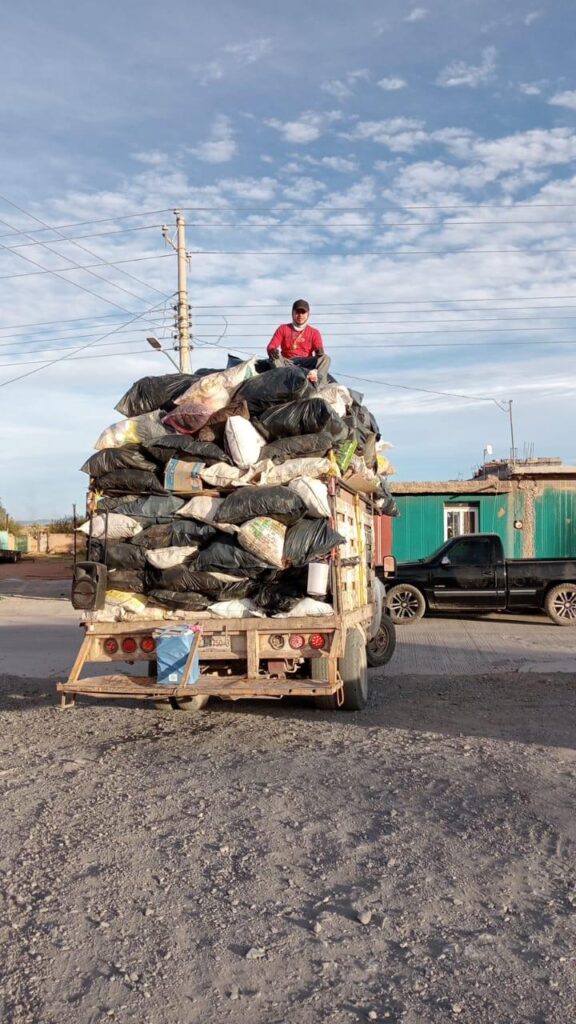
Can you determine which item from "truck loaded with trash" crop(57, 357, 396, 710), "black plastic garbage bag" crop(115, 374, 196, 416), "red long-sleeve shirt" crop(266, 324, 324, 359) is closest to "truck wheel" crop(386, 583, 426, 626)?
"red long-sleeve shirt" crop(266, 324, 324, 359)

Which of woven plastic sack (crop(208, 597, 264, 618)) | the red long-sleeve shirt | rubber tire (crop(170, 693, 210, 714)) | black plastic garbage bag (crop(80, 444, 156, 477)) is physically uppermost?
the red long-sleeve shirt

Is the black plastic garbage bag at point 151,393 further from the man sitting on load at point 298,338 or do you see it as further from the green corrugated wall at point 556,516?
the green corrugated wall at point 556,516

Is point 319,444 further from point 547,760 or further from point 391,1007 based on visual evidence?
point 391,1007

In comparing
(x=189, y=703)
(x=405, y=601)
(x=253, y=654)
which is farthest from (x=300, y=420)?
(x=405, y=601)

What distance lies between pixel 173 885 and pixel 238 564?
11.7ft

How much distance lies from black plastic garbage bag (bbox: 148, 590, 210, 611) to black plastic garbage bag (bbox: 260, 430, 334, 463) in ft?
4.39

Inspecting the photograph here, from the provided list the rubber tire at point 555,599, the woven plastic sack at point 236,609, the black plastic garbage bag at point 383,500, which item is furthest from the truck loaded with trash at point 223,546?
the rubber tire at point 555,599

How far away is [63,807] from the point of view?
5.51 metres

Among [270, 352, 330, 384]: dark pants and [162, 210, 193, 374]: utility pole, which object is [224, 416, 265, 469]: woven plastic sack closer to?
[270, 352, 330, 384]: dark pants

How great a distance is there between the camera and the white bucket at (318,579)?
7.44 m

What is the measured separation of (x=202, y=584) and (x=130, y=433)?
1538 mm

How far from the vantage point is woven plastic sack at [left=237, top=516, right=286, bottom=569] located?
24.4 ft

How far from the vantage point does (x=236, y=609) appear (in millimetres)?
7656

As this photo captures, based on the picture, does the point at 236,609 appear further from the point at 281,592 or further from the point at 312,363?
the point at 312,363
